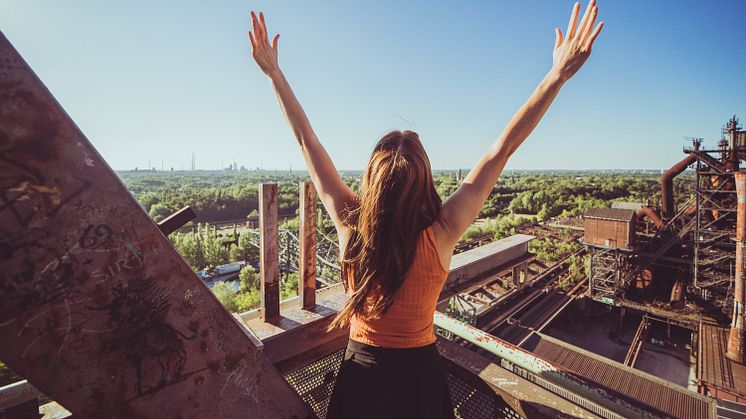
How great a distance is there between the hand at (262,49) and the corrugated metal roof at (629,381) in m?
11.1

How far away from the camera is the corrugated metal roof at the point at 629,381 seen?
9.97 meters

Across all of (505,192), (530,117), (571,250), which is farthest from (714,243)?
(505,192)

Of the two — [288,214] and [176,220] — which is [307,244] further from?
[288,214]

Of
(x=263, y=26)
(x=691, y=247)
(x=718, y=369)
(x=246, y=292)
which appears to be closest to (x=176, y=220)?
(x=263, y=26)

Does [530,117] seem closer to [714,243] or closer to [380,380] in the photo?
[380,380]

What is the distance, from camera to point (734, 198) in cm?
1709

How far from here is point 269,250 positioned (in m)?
1.94

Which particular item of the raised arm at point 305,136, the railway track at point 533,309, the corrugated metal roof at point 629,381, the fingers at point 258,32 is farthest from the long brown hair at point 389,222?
the railway track at point 533,309

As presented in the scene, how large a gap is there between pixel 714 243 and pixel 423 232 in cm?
2352

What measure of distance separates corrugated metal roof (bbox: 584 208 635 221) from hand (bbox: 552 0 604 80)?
22.0 meters

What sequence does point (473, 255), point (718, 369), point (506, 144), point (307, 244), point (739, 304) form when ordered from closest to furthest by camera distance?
point (506, 144) → point (307, 244) → point (473, 255) → point (718, 369) → point (739, 304)

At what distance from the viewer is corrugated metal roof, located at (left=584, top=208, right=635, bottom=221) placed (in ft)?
62.8

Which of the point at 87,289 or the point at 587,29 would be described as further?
the point at 587,29

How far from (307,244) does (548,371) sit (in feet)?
4.61
